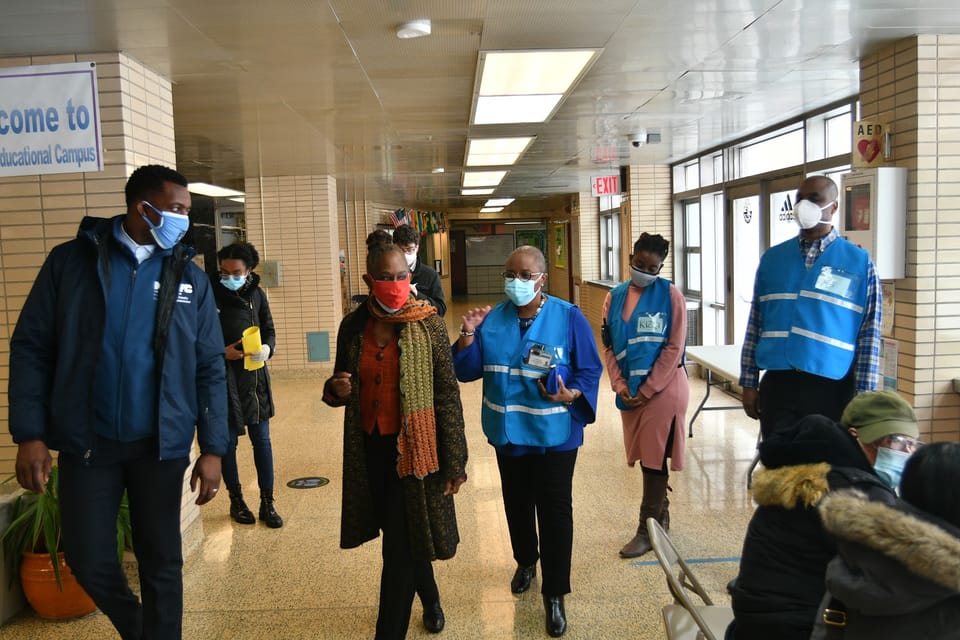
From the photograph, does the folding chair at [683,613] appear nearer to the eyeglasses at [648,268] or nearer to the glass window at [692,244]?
the eyeglasses at [648,268]

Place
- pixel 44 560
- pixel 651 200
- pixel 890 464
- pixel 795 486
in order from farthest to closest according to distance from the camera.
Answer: pixel 651 200, pixel 44 560, pixel 890 464, pixel 795 486

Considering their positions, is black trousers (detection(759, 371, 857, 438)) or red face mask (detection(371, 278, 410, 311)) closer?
red face mask (detection(371, 278, 410, 311))

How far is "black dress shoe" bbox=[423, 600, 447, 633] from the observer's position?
3131mm

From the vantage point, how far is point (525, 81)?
4801 millimetres

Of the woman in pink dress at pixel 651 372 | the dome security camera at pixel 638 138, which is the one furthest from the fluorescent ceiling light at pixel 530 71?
the dome security camera at pixel 638 138

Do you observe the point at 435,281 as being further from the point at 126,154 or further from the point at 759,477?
the point at 759,477

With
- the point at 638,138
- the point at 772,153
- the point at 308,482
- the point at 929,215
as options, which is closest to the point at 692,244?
the point at 772,153

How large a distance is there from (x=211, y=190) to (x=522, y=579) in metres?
9.34

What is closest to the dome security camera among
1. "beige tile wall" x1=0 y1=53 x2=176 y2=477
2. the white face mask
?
the white face mask

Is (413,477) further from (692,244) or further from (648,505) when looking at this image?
(692,244)

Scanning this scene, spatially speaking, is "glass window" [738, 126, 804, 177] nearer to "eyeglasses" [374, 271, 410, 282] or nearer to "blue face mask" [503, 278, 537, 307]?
"blue face mask" [503, 278, 537, 307]

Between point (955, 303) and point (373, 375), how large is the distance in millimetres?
3453

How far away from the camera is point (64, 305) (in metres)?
2.33

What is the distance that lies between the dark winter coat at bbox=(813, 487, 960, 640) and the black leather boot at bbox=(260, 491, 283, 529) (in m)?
3.60
